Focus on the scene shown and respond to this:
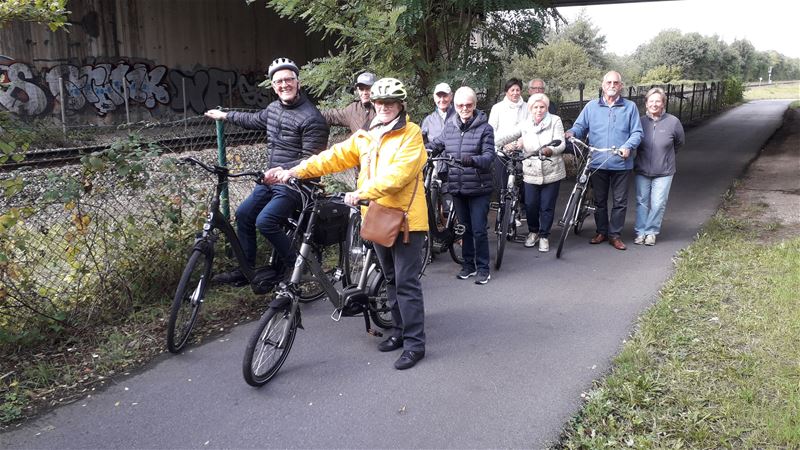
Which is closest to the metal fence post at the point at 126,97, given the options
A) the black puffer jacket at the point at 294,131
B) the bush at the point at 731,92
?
the black puffer jacket at the point at 294,131

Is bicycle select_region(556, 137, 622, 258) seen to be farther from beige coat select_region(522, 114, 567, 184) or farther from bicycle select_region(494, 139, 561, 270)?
bicycle select_region(494, 139, 561, 270)

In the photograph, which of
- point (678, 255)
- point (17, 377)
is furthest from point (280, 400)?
point (678, 255)

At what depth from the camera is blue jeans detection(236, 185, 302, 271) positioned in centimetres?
496

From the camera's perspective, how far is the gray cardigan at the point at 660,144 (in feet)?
23.8

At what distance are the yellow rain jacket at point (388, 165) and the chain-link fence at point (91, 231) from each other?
5.13 feet

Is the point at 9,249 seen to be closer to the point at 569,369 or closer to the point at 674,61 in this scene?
the point at 569,369

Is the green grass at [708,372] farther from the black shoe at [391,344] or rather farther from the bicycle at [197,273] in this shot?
the bicycle at [197,273]

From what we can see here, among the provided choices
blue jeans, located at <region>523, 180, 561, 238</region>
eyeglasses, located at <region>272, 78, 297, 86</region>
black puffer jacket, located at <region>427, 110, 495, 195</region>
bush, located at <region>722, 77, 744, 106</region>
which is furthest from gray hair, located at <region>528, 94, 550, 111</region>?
bush, located at <region>722, 77, 744, 106</region>

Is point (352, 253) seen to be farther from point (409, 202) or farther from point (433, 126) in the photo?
point (433, 126)

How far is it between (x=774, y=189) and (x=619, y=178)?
5.16 metres

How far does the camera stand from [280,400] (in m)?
3.91

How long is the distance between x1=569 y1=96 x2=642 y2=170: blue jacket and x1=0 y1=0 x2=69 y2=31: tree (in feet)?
18.2

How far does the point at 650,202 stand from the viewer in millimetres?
7535

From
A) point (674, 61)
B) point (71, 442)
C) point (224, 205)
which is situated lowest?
point (71, 442)
